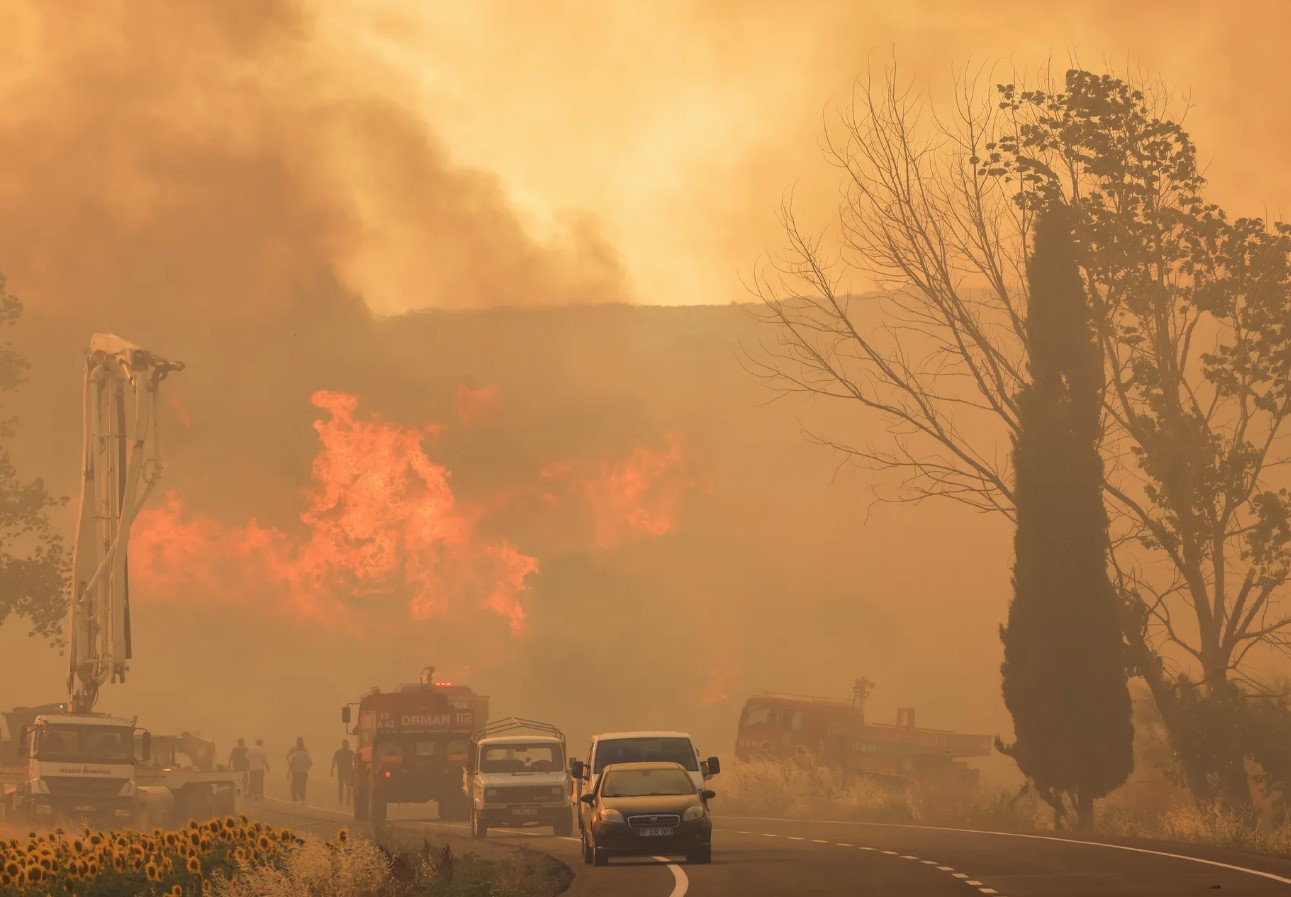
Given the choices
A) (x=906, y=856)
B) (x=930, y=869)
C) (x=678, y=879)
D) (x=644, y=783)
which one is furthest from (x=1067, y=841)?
(x=678, y=879)

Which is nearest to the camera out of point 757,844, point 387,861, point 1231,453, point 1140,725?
point 387,861

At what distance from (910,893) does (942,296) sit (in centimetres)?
1921

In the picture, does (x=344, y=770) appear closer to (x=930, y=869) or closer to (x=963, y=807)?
(x=963, y=807)

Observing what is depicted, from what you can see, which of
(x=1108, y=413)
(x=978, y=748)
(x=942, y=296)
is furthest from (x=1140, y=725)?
(x=942, y=296)

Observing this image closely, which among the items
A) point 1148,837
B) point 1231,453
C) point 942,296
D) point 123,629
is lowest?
point 1148,837

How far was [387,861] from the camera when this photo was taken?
64.4ft

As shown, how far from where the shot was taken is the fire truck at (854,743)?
48750 mm

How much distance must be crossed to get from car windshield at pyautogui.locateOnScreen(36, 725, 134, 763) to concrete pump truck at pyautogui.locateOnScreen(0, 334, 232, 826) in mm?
21

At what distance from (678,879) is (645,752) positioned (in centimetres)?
793

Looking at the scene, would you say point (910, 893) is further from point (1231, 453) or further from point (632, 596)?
point (632, 596)

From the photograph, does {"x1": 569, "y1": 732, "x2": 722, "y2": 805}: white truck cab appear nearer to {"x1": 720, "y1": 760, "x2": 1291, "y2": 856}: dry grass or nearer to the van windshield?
the van windshield

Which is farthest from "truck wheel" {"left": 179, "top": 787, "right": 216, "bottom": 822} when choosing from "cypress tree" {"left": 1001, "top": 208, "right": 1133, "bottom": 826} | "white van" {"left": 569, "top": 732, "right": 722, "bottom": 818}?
"cypress tree" {"left": 1001, "top": 208, "right": 1133, "bottom": 826}

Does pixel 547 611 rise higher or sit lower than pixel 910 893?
higher

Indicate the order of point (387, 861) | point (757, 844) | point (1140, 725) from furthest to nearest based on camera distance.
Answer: point (1140, 725) → point (757, 844) → point (387, 861)
